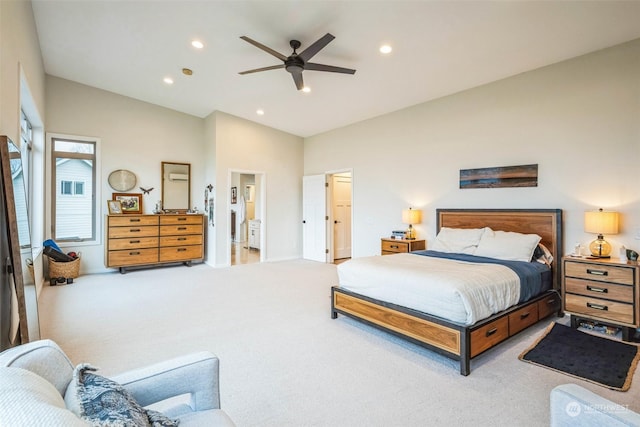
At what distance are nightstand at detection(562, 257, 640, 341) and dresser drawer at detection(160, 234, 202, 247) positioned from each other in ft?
20.1

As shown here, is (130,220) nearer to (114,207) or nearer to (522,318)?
(114,207)

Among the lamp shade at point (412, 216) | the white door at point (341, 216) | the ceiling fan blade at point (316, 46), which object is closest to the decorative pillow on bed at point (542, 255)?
the lamp shade at point (412, 216)

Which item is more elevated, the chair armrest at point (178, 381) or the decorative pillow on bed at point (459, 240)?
the decorative pillow on bed at point (459, 240)

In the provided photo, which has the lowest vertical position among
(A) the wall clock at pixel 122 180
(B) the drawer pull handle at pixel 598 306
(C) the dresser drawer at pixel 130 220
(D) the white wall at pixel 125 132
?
(B) the drawer pull handle at pixel 598 306

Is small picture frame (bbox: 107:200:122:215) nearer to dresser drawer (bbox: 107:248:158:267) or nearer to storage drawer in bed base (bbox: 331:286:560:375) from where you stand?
dresser drawer (bbox: 107:248:158:267)

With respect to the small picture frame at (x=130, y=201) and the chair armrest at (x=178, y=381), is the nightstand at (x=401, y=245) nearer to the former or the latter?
the chair armrest at (x=178, y=381)

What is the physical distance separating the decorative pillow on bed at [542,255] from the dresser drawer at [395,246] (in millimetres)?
1747

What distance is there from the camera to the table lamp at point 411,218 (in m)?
5.28

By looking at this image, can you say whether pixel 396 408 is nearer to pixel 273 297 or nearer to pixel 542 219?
pixel 273 297

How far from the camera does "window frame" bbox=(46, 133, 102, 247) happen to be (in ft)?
18.2

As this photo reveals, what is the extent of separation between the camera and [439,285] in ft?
8.46

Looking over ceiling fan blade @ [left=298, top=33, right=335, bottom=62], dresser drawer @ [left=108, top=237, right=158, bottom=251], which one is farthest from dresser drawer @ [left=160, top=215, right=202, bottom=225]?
ceiling fan blade @ [left=298, top=33, right=335, bottom=62]

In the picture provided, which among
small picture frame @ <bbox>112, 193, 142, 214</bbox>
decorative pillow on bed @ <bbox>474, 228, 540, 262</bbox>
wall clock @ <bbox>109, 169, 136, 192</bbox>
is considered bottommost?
decorative pillow on bed @ <bbox>474, 228, 540, 262</bbox>

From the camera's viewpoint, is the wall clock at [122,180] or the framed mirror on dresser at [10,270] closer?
the framed mirror on dresser at [10,270]
